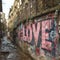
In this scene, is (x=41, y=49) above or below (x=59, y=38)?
below

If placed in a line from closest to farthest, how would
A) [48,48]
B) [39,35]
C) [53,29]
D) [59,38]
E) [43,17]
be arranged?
1. [59,38]
2. [53,29]
3. [48,48]
4. [43,17]
5. [39,35]

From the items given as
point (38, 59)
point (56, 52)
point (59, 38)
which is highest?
point (59, 38)

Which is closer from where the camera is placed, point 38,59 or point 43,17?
point 43,17

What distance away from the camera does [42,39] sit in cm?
1450

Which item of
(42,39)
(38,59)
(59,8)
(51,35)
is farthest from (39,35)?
(59,8)

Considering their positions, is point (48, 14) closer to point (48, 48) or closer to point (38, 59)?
point (48, 48)

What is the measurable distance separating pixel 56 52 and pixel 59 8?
2545mm

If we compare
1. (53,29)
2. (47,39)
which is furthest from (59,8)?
(47,39)

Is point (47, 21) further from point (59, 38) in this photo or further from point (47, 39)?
point (59, 38)

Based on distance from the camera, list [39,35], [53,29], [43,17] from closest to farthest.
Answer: [53,29]
[43,17]
[39,35]

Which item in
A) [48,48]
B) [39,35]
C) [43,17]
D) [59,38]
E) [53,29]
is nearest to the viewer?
[59,38]

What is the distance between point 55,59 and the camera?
38.3 ft

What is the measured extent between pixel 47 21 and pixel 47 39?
1180mm

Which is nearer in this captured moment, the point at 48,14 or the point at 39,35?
the point at 48,14
